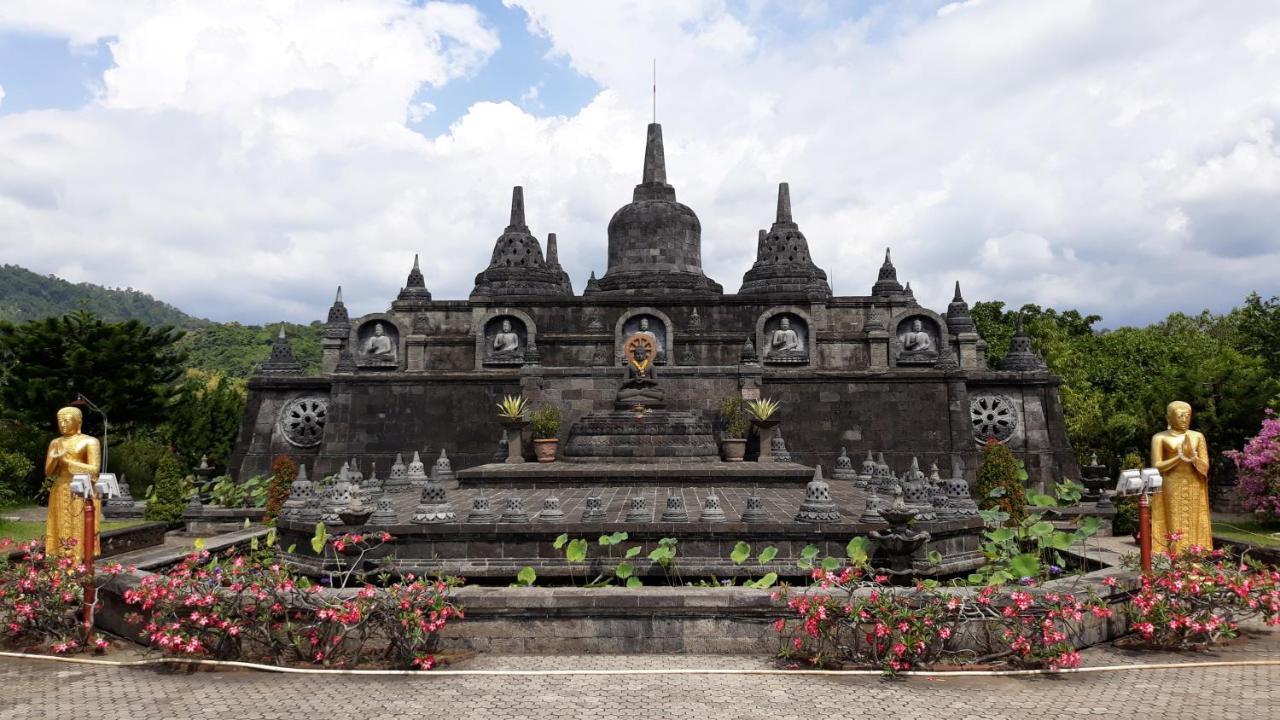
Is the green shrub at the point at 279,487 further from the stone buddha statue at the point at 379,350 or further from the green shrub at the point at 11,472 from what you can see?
the stone buddha statue at the point at 379,350

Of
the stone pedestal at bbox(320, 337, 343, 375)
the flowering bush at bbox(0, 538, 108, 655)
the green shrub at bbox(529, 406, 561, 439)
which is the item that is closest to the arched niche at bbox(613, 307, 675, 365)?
the green shrub at bbox(529, 406, 561, 439)

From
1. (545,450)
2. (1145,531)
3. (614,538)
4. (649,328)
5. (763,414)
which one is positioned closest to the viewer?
(1145,531)

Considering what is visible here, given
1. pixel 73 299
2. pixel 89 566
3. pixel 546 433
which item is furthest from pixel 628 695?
pixel 73 299

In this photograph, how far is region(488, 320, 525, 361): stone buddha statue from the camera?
94.8 feet

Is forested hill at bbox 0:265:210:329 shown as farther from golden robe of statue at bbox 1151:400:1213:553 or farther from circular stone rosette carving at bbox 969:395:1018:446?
golden robe of statue at bbox 1151:400:1213:553

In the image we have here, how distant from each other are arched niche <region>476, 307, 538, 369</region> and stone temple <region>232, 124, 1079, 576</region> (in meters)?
0.06

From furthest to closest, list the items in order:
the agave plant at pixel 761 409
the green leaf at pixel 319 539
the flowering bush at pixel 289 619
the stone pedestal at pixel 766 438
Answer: the agave plant at pixel 761 409
the stone pedestal at pixel 766 438
the green leaf at pixel 319 539
the flowering bush at pixel 289 619

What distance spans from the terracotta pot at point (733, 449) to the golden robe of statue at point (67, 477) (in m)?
14.7

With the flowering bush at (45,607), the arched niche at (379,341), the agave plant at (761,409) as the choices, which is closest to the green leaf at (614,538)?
the flowering bush at (45,607)

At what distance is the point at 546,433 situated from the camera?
904 inches

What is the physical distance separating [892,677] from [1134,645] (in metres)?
3.23

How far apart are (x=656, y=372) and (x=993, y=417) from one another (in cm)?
1090

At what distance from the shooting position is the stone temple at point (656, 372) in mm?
24688

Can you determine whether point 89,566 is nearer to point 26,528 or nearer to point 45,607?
point 45,607
